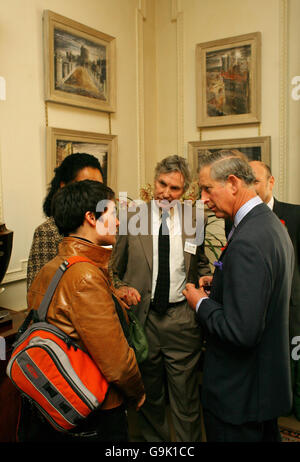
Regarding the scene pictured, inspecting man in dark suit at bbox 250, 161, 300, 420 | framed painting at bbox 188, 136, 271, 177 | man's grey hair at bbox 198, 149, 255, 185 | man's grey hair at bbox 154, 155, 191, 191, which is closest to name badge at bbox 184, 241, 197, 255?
man's grey hair at bbox 154, 155, 191, 191

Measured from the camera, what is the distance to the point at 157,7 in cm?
493

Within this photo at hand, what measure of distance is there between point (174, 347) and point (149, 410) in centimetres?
53

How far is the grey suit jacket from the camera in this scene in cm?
279

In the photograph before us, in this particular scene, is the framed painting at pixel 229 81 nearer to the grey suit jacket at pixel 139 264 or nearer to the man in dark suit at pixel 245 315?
the grey suit jacket at pixel 139 264

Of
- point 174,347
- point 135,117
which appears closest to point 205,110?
point 135,117

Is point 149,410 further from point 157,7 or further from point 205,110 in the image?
point 157,7

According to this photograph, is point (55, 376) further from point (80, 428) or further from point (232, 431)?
point (232, 431)

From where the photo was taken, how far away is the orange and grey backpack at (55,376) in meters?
1.50

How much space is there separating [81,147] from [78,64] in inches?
30.9

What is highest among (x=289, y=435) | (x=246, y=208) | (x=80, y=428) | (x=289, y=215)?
(x=246, y=208)

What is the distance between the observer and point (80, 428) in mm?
1665

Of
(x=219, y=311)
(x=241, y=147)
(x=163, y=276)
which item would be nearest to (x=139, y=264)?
(x=163, y=276)

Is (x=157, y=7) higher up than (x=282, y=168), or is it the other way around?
(x=157, y=7)
